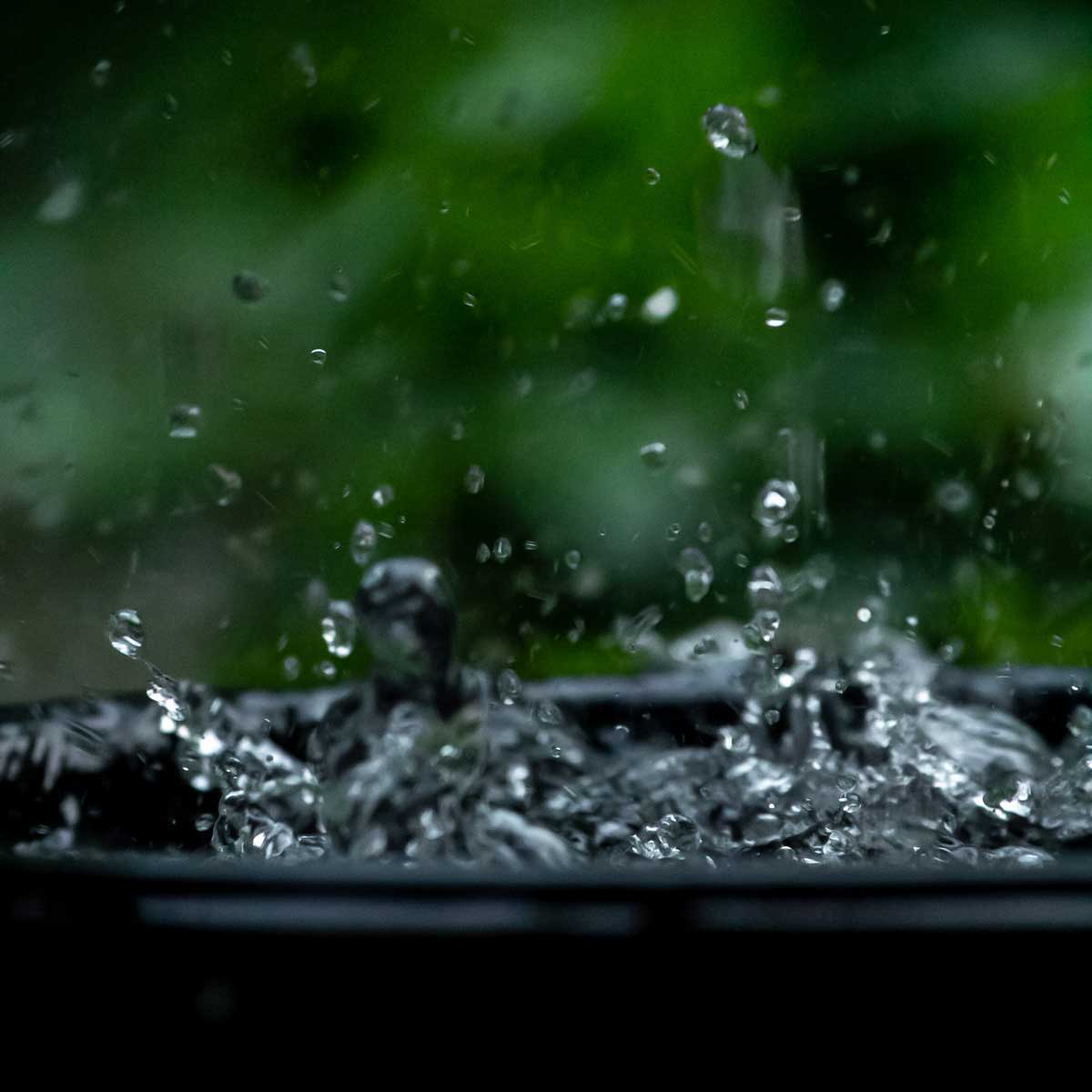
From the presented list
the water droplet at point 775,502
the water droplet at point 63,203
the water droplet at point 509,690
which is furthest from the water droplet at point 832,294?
the water droplet at point 509,690

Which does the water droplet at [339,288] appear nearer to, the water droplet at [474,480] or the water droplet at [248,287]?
the water droplet at [248,287]

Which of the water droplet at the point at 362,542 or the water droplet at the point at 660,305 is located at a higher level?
the water droplet at the point at 660,305

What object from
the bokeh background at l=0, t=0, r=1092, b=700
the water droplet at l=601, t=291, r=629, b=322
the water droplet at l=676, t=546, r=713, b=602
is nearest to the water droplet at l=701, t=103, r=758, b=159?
the bokeh background at l=0, t=0, r=1092, b=700

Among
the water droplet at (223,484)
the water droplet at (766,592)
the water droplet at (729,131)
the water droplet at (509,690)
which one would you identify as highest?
the water droplet at (729,131)

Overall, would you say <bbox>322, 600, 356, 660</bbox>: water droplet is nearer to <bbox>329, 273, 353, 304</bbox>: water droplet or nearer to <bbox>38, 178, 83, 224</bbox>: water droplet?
<bbox>329, 273, 353, 304</bbox>: water droplet

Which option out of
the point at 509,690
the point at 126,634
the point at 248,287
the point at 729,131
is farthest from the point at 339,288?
the point at 509,690
